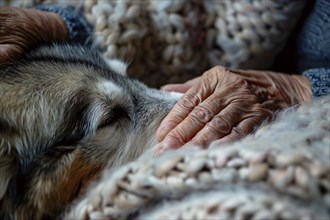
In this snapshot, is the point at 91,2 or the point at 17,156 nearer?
the point at 17,156

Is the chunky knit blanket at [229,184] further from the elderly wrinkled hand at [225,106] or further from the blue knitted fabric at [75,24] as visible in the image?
the blue knitted fabric at [75,24]

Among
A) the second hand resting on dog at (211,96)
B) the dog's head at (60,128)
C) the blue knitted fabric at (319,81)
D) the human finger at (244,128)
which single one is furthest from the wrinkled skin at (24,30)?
the blue knitted fabric at (319,81)

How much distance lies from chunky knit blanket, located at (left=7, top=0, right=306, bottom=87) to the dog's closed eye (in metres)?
0.41

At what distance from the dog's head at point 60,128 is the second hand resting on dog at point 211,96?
0.27ft

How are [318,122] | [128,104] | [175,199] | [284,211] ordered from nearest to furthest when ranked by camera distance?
[284,211], [175,199], [318,122], [128,104]

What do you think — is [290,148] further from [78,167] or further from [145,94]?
[145,94]

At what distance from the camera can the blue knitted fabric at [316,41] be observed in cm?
146

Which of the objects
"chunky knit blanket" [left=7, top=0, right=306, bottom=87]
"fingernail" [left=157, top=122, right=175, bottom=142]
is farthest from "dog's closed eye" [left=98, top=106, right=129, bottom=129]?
"chunky knit blanket" [left=7, top=0, right=306, bottom=87]

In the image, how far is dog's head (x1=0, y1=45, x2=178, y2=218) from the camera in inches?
36.3

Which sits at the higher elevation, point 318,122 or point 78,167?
point 318,122

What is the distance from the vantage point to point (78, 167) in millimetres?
981

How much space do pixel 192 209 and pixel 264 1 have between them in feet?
3.36

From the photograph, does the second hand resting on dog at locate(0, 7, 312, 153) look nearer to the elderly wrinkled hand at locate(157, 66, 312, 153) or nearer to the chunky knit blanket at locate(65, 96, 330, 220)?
the elderly wrinkled hand at locate(157, 66, 312, 153)

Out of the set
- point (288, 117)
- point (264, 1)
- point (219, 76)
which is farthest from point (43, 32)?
point (288, 117)
